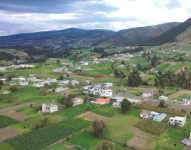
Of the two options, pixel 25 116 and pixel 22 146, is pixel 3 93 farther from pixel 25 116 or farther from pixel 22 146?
pixel 22 146

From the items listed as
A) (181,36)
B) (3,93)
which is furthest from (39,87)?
(181,36)

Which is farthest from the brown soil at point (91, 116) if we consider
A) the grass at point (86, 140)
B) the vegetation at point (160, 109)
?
the vegetation at point (160, 109)

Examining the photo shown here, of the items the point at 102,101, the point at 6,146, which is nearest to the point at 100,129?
the point at 6,146

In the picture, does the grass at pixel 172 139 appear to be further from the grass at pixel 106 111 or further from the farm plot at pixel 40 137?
the farm plot at pixel 40 137

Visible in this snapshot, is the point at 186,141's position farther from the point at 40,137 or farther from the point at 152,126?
the point at 40,137

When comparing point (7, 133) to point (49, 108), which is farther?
point (49, 108)

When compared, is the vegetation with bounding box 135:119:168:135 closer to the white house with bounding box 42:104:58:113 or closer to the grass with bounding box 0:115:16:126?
the white house with bounding box 42:104:58:113
